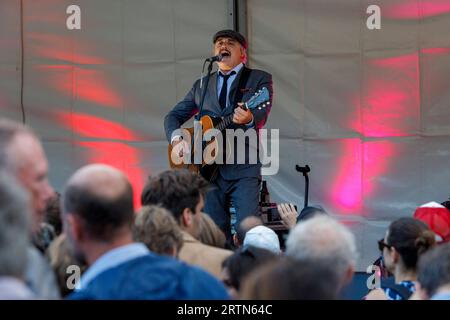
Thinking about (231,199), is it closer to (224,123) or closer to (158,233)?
(224,123)

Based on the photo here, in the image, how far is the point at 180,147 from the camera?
5906 mm

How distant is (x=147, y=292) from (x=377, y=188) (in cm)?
479

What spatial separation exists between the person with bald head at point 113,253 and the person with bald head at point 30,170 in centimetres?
8

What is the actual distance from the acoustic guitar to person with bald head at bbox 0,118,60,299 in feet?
11.1

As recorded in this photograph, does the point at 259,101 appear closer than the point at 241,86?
Yes

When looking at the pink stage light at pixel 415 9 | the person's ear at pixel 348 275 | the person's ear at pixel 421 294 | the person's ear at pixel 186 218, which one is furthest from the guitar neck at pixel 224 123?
the person's ear at pixel 348 275

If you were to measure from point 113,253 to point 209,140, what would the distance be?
3.48m

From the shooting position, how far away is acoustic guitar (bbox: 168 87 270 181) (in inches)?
225

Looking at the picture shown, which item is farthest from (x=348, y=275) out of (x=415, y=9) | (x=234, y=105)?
(x=415, y=9)

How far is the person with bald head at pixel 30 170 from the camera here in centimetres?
217

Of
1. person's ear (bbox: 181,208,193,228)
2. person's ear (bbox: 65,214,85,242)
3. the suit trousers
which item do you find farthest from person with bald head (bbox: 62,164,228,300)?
the suit trousers
